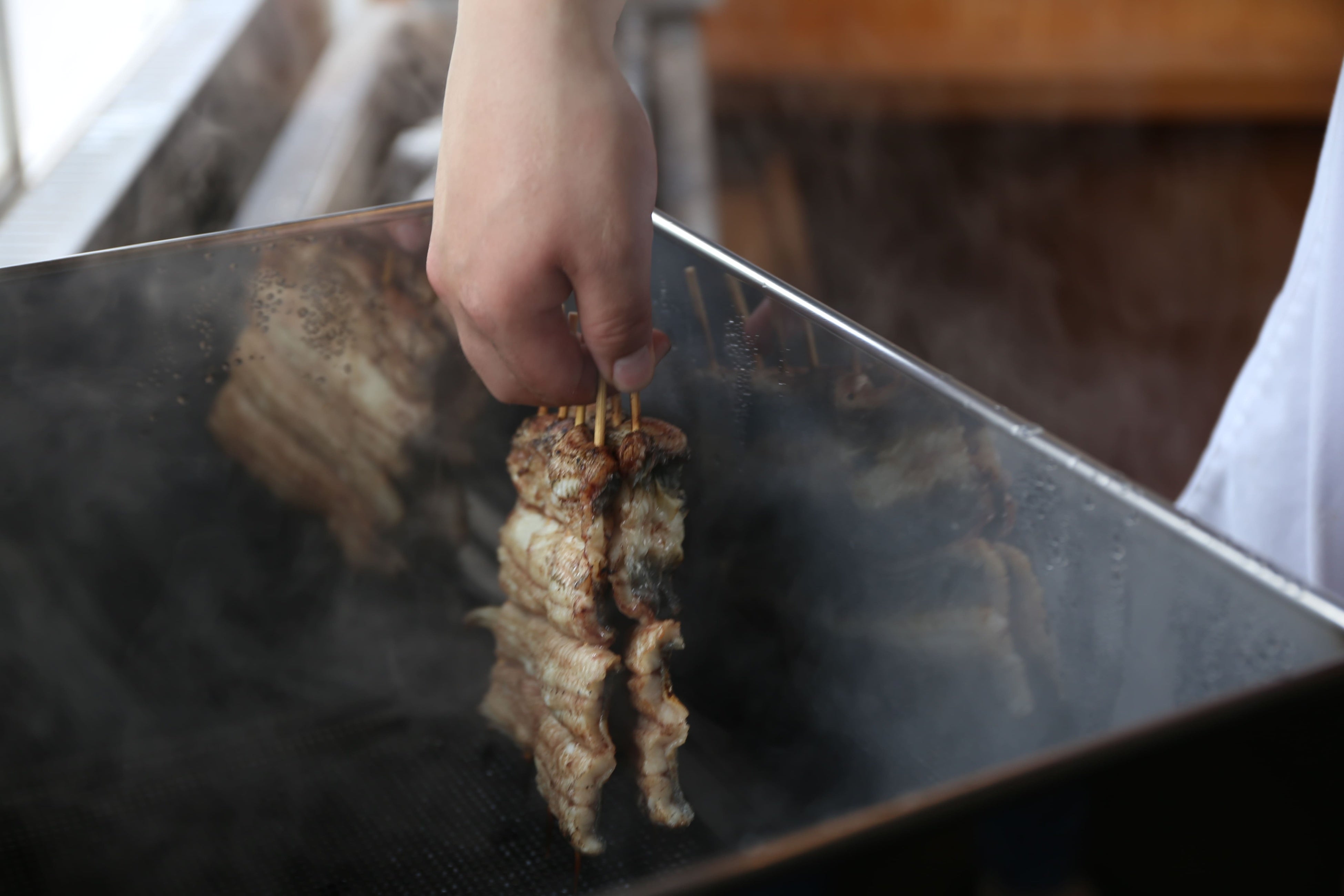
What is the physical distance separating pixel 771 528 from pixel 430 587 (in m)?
0.36

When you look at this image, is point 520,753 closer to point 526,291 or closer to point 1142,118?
point 526,291

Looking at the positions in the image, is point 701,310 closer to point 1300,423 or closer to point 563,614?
point 563,614

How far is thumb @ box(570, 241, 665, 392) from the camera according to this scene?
2.14 ft

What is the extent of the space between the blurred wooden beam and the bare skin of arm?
275 centimetres

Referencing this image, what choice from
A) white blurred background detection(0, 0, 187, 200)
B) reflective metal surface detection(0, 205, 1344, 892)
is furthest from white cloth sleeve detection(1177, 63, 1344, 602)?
white blurred background detection(0, 0, 187, 200)

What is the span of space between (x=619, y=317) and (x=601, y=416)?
15 centimetres

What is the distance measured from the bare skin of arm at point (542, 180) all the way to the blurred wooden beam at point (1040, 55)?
2754 mm

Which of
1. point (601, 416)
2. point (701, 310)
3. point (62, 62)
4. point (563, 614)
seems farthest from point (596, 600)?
point (62, 62)

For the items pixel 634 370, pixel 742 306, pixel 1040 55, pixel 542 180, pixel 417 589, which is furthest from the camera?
pixel 1040 55

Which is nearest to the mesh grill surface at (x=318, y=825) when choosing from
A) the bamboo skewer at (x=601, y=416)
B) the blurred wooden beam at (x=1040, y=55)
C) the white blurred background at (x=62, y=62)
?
the bamboo skewer at (x=601, y=416)

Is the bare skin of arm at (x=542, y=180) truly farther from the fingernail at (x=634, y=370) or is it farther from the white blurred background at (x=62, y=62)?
the white blurred background at (x=62, y=62)

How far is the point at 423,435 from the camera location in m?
0.99

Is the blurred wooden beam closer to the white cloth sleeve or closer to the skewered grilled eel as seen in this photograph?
the white cloth sleeve

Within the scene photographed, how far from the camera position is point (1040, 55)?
308 cm
